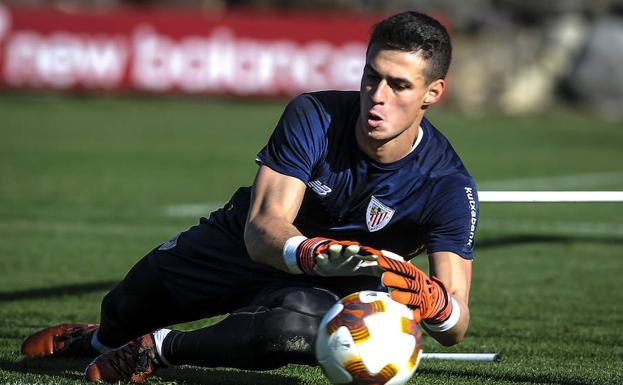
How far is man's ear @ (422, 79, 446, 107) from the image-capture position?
4934mm

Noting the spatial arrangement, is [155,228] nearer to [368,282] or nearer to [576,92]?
[368,282]

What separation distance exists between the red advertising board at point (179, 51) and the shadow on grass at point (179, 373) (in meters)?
21.3

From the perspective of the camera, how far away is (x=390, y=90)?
481 centimetres

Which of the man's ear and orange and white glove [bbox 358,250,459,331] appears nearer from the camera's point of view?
orange and white glove [bbox 358,250,459,331]

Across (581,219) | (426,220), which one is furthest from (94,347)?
(581,219)

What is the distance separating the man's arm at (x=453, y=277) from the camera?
4.80 metres

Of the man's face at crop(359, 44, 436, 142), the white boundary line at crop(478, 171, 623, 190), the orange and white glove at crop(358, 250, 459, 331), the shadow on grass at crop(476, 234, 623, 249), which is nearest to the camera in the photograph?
the orange and white glove at crop(358, 250, 459, 331)

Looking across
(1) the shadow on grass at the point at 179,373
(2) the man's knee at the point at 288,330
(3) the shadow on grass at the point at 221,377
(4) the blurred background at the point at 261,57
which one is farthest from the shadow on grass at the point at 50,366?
(4) the blurred background at the point at 261,57

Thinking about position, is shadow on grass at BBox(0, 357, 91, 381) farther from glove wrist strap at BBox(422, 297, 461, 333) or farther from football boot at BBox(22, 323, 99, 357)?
glove wrist strap at BBox(422, 297, 461, 333)

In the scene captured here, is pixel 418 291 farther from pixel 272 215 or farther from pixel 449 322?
pixel 272 215

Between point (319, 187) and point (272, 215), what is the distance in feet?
Result: 1.29

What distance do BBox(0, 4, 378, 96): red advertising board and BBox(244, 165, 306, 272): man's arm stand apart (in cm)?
2219

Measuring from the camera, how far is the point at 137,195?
1355 centimetres

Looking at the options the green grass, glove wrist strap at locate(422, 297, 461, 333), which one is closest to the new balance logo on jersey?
glove wrist strap at locate(422, 297, 461, 333)
